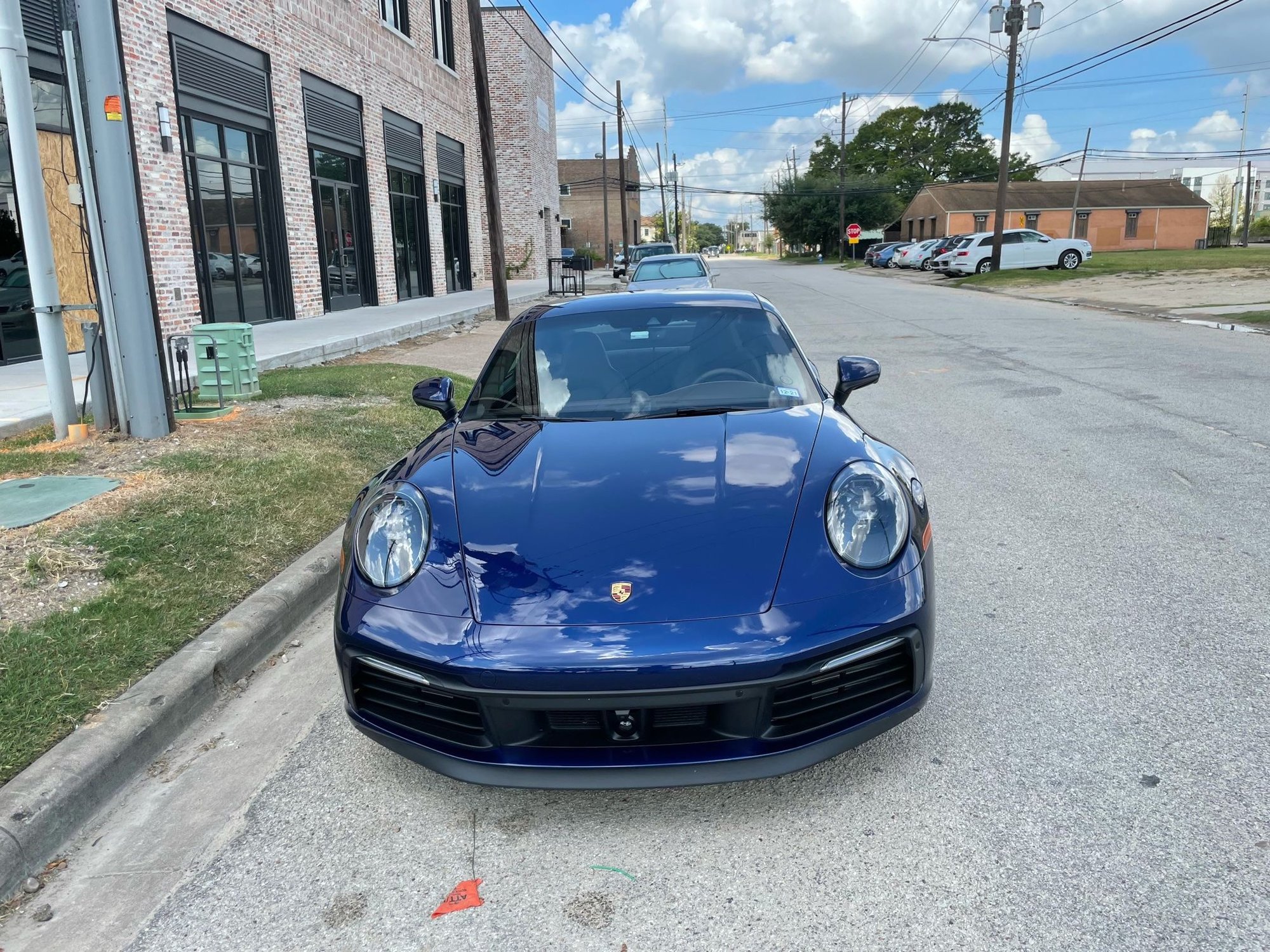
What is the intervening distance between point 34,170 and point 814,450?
5.63 m

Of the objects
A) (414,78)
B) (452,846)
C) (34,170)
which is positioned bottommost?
(452,846)

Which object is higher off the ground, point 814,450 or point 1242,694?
point 814,450

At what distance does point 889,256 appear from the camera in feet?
165

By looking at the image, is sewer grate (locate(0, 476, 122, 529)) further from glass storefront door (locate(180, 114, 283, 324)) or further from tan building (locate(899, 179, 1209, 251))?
tan building (locate(899, 179, 1209, 251))

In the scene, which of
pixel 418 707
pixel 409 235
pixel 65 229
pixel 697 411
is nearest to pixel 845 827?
pixel 418 707

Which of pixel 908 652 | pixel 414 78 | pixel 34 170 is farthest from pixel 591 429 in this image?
pixel 414 78

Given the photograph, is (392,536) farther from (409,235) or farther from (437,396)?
(409,235)

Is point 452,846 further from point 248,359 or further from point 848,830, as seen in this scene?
point 248,359

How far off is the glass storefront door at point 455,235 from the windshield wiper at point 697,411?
24047 mm

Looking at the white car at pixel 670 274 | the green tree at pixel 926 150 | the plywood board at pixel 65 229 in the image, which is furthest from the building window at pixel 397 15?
the green tree at pixel 926 150

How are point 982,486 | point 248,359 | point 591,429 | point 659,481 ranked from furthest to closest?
point 248,359
point 982,486
point 591,429
point 659,481

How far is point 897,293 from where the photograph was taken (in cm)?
2606

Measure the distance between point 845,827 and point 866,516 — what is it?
0.88m

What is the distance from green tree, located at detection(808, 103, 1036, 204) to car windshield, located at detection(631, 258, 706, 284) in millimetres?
70788
